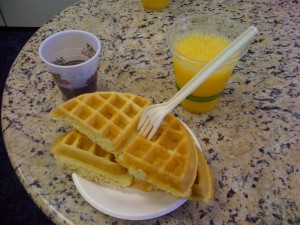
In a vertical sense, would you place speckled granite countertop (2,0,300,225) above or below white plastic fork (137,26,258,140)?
below

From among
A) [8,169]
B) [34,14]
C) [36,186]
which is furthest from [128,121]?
[34,14]

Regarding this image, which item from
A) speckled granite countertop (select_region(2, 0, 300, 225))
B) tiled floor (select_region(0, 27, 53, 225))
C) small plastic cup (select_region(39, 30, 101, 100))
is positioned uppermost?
small plastic cup (select_region(39, 30, 101, 100))

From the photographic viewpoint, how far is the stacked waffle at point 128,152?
604 mm

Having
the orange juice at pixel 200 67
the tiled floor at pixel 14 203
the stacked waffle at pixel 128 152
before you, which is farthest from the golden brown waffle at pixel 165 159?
the tiled floor at pixel 14 203

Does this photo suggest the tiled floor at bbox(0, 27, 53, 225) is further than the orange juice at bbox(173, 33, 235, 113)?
Yes

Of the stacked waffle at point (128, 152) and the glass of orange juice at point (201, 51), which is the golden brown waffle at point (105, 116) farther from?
the glass of orange juice at point (201, 51)

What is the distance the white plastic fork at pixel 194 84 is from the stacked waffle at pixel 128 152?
0.08 ft

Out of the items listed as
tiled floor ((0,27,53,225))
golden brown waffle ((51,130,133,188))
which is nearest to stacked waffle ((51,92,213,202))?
golden brown waffle ((51,130,133,188))

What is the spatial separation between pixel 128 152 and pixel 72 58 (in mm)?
371

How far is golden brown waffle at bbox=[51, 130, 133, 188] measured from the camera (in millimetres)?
641

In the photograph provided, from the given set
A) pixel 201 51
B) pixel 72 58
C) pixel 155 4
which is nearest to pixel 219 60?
pixel 201 51

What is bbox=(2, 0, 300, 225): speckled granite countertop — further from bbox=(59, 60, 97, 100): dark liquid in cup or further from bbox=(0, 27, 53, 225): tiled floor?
bbox=(0, 27, 53, 225): tiled floor

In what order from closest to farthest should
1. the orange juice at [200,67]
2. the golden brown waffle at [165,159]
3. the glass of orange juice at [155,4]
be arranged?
the golden brown waffle at [165,159] < the orange juice at [200,67] < the glass of orange juice at [155,4]

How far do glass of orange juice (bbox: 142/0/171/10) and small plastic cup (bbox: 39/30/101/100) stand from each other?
42cm
